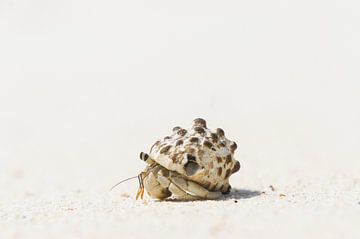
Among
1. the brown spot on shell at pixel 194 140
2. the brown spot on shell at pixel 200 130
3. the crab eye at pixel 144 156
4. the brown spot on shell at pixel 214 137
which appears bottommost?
the crab eye at pixel 144 156

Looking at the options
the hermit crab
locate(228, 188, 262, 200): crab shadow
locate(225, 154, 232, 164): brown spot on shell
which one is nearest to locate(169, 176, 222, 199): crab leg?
the hermit crab

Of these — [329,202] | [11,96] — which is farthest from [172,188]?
[11,96]

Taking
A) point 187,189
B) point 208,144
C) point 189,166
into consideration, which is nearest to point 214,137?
point 208,144

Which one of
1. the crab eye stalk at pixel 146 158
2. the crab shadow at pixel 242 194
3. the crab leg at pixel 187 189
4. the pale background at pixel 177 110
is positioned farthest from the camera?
the crab shadow at pixel 242 194

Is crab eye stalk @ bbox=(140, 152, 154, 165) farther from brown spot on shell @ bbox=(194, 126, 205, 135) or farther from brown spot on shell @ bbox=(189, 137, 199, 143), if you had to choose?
brown spot on shell @ bbox=(194, 126, 205, 135)

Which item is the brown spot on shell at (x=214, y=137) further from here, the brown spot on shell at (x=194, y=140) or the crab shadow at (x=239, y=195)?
the crab shadow at (x=239, y=195)

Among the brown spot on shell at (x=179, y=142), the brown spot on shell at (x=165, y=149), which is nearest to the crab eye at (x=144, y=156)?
the brown spot on shell at (x=165, y=149)

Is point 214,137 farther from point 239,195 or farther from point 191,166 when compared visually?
point 239,195

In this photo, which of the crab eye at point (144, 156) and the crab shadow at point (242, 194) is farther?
the crab shadow at point (242, 194)
